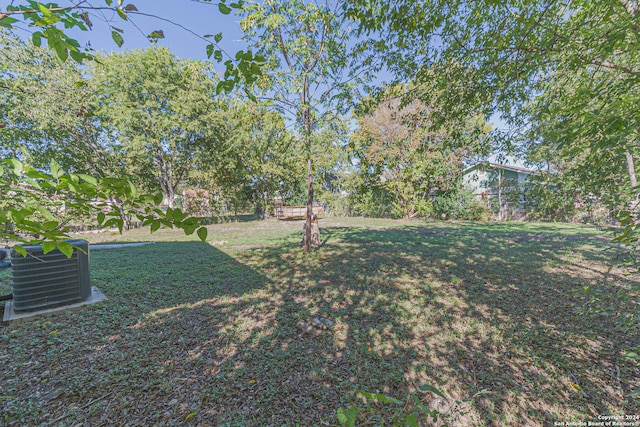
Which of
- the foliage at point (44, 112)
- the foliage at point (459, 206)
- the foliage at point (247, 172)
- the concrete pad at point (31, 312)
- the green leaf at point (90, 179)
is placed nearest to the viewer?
the green leaf at point (90, 179)

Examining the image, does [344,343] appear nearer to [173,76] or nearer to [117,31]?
[117,31]

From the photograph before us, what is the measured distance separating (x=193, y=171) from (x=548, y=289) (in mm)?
17722

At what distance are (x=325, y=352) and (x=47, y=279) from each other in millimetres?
3536

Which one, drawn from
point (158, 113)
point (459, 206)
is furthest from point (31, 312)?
point (459, 206)

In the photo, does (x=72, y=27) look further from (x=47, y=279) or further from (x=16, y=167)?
(x=47, y=279)

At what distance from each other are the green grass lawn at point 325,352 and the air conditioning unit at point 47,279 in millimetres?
276

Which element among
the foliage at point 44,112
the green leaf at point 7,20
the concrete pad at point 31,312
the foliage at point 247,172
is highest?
the foliage at point 44,112

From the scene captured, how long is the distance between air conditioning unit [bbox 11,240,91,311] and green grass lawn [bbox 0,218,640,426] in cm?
28

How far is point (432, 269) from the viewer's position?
5.20 meters

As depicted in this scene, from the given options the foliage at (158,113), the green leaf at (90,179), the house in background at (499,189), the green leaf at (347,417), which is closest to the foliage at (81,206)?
the green leaf at (90,179)

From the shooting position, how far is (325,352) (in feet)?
8.26

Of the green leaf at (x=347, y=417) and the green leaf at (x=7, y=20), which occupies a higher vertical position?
the green leaf at (x=7, y=20)

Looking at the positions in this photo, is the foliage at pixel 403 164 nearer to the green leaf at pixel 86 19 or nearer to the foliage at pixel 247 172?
the foliage at pixel 247 172

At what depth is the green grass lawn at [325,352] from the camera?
6.07 feet
